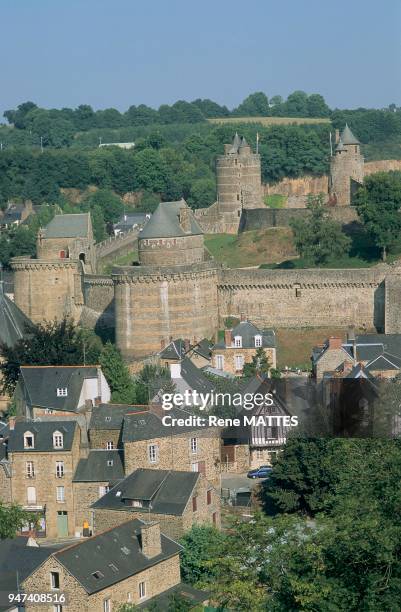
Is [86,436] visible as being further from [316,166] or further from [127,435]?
[316,166]

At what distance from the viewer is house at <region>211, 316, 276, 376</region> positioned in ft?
178

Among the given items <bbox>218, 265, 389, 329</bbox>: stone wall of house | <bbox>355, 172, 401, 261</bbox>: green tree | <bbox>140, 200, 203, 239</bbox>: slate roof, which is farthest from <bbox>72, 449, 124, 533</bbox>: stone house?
<bbox>355, 172, 401, 261</bbox>: green tree

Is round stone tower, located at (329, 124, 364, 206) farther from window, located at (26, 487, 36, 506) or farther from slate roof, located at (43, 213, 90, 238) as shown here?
window, located at (26, 487, 36, 506)

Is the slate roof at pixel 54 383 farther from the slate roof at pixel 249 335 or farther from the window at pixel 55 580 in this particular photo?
the window at pixel 55 580

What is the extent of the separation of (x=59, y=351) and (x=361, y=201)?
58.4 ft

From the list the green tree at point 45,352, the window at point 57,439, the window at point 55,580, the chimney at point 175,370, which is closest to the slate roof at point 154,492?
the window at point 57,439

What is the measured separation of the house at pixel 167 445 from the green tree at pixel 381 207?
71.0 feet

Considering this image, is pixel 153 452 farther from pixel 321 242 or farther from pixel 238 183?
pixel 238 183

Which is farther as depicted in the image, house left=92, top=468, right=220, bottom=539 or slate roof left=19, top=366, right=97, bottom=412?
slate roof left=19, top=366, right=97, bottom=412

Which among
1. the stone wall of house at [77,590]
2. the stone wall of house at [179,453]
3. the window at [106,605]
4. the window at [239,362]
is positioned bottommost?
the window at [106,605]

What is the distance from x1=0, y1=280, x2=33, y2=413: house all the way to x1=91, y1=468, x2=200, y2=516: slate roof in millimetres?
15521

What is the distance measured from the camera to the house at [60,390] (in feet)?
157

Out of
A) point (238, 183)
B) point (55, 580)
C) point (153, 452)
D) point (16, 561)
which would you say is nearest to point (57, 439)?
point (153, 452)

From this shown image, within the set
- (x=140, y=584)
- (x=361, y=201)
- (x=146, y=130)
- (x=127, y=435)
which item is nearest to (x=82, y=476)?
(x=127, y=435)
